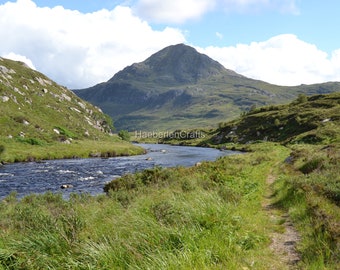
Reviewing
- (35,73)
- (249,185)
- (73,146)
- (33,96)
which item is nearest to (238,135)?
(73,146)

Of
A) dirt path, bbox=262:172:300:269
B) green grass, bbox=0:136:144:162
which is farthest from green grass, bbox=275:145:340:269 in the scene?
green grass, bbox=0:136:144:162

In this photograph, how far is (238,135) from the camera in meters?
127

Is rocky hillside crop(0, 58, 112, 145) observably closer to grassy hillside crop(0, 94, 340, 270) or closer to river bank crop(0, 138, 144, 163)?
river bank crop(0, 138, 144, 163)

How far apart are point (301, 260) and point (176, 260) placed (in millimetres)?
3777

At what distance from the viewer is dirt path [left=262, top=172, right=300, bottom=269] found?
900 cm

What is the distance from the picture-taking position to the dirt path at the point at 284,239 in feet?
29.5

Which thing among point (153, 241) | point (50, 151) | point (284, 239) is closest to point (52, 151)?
point (50, 151)

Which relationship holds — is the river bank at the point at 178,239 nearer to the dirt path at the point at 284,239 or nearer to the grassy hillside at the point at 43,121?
the dirt path at the point at 284,239

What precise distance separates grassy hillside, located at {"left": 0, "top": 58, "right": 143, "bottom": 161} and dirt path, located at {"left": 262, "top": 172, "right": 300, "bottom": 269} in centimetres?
6066

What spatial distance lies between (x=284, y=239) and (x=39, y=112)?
4365 inches

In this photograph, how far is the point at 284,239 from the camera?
36.1ft

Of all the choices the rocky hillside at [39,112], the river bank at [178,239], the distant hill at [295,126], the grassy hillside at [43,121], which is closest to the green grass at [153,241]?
the river bank at [178,239]

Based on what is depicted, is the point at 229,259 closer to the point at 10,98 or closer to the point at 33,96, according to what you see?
the point at 10,98

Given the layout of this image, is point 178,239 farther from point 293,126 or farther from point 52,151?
point 293,126
